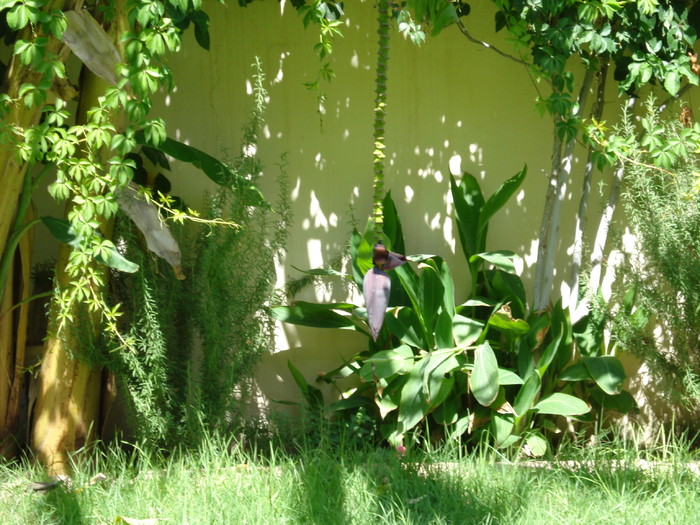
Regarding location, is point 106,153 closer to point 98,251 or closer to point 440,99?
point 98,251

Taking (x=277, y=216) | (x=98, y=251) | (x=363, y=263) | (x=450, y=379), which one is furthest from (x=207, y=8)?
(x=450, y=379)

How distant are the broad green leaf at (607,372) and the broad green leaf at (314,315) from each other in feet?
3.82

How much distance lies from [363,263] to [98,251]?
1361mm

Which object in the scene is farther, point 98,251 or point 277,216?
point 277,216

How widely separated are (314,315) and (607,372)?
1.42 meters

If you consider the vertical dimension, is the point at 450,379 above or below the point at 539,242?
below

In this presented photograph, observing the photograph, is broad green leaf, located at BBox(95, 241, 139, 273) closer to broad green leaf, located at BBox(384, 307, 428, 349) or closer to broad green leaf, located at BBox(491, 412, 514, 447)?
broad green leaf, located at BBox(384, 307, 428, 349)

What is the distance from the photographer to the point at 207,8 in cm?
449

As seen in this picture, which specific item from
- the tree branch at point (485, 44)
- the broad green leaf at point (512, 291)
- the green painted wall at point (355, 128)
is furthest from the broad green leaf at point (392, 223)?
the tree branch at point (485, 44)

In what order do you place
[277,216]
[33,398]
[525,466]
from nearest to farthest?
[525,466]
[33,398]
[277,216]

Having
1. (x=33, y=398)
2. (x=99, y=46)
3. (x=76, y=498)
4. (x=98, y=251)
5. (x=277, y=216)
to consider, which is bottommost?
(x=76, y=498)

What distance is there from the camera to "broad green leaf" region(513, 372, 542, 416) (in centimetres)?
387

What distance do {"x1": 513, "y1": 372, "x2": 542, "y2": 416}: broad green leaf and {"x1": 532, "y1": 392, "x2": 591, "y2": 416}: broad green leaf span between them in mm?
68

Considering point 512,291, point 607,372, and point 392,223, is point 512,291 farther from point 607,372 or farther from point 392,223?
point 392,223
